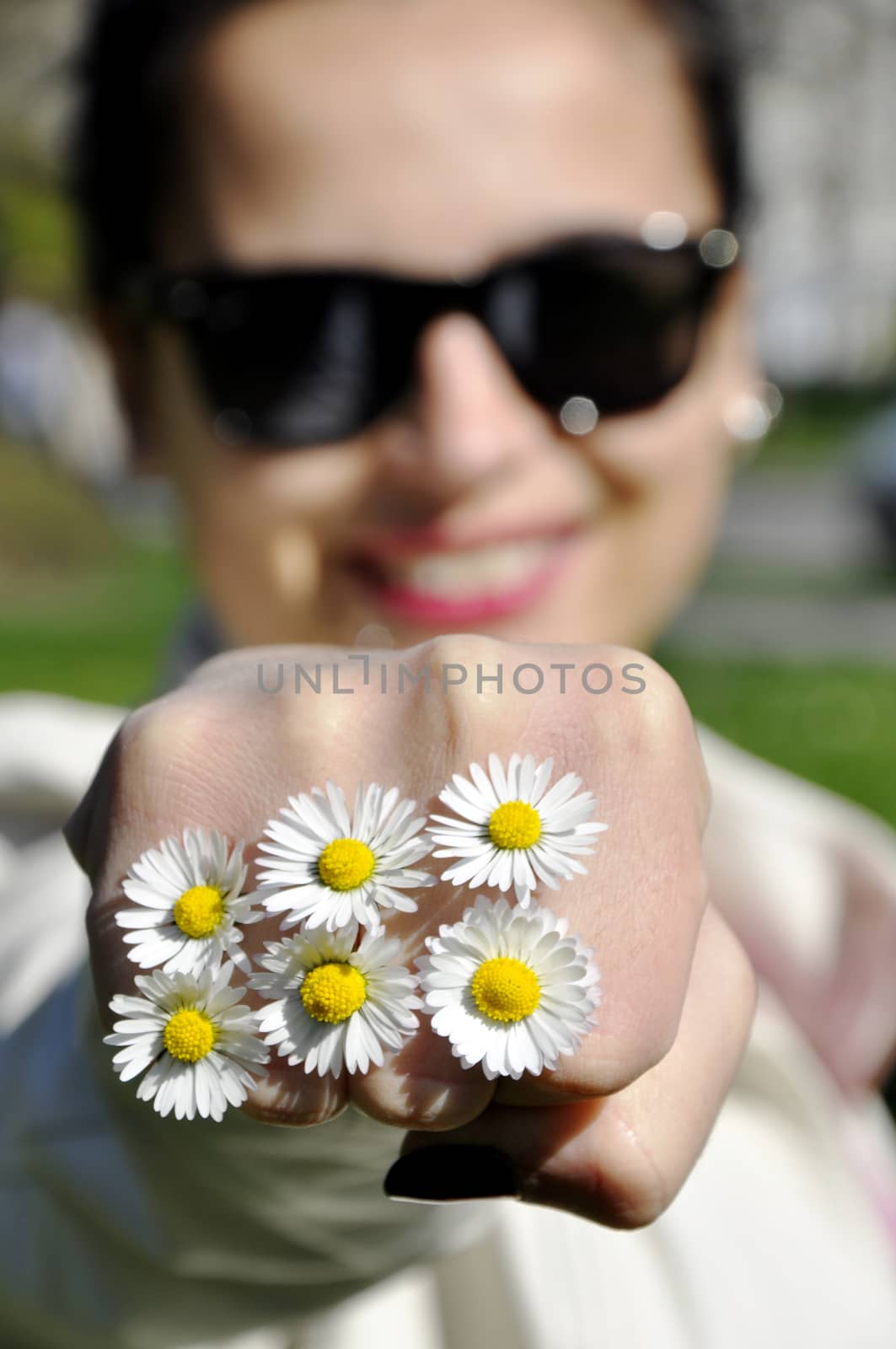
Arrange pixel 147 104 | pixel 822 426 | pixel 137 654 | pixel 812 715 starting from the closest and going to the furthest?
pixel 147 104
pixel 812 715
pixel 137 654
pixel 822 426

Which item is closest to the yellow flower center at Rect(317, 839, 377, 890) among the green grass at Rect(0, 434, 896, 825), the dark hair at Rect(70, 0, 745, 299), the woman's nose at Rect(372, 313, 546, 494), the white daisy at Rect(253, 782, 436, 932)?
the white daisy at Rect(253, 782, 436, 932)

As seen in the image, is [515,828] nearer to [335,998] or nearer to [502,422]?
[335,998]

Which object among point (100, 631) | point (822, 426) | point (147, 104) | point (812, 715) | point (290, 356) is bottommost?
point (822, 426)

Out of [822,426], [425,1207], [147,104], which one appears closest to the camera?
[425,1207]

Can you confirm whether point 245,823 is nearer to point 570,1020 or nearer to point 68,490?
point 570,1020

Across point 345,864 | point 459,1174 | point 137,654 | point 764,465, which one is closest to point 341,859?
point 345,864

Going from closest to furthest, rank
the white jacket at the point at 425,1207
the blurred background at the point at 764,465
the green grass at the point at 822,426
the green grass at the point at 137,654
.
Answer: the white jacket at the point at 425,1207 < the blurred background at the point at 764,465 < the green grass at the point at 137,654 < the green grass at the point at 822,426

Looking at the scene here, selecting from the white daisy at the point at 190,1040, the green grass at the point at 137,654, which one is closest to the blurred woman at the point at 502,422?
the white daisy at the point at 190,1040

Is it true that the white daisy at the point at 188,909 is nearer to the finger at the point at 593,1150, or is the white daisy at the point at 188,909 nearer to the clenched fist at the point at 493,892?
the clenched fist at the point at 493,892
